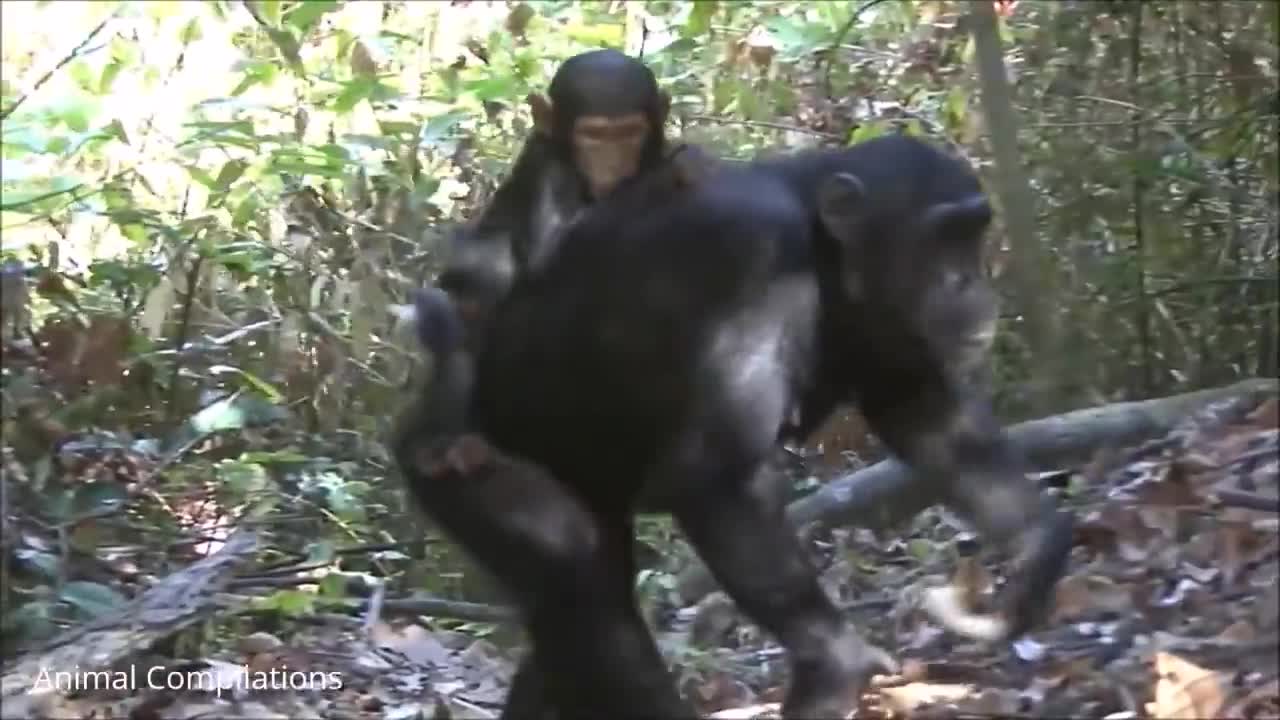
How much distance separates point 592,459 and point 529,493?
22 centimetres

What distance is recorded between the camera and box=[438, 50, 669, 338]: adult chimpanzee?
3.69 metres

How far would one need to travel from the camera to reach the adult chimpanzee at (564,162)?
3.69 m

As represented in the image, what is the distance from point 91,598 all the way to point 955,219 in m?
2.16

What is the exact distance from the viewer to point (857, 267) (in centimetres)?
350

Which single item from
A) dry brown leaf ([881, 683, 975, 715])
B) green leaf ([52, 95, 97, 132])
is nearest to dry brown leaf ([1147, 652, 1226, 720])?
dry brown leaf ([881, 683, 975, 715])

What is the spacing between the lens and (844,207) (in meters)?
3.49

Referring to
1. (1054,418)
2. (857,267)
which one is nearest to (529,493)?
(857,267)

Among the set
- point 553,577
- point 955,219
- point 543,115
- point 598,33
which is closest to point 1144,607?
point 955,219

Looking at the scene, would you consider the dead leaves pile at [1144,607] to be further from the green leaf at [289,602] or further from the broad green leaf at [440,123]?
the broad green leaf at [440,123]

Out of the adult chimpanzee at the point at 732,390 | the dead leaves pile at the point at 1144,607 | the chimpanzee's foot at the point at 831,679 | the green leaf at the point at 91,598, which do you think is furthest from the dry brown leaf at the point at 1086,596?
the green leaf at the point at 91,598

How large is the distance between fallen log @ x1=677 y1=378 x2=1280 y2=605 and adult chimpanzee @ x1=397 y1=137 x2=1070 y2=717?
49 centimetres

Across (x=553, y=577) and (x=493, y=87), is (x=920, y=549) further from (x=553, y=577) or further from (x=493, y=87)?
(x=493, y=87)

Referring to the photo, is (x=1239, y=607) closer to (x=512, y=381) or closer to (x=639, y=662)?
(x=639, y=662)

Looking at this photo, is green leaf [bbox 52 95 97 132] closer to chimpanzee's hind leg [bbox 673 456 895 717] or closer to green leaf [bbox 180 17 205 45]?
green leaf [bbox 180 17 205 45]
